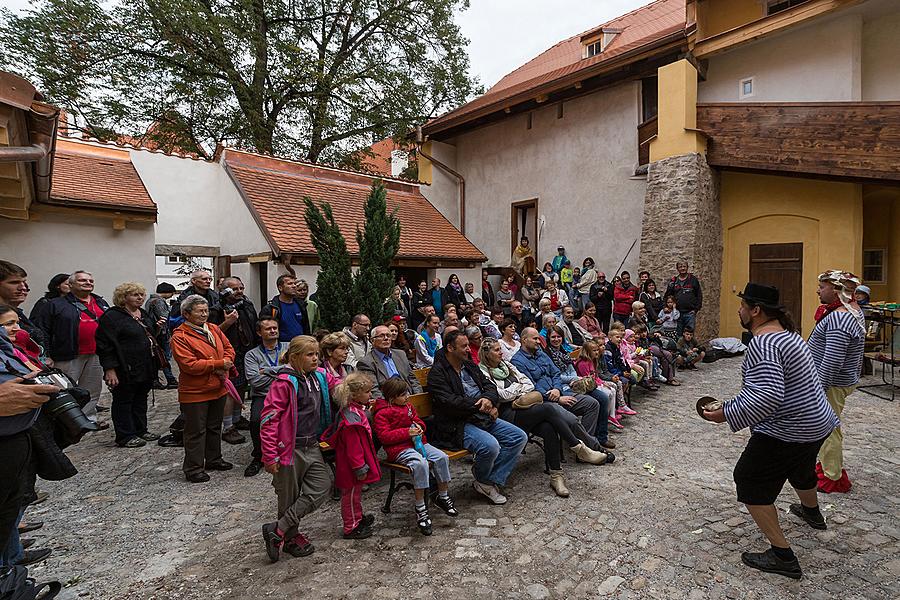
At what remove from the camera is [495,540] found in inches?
134

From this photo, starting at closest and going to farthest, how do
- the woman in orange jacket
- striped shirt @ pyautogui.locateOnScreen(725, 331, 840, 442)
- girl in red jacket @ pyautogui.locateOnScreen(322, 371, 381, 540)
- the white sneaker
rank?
striped shirt @ pyautogui.locateOnScreen(725, 331, 840, 442), girl in red jacket @ pyautogui.locateOnScreen(322, 371, 381, 540), the white sneaker, the woman in orange jacket

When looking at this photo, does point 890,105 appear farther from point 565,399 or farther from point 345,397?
point 345,397

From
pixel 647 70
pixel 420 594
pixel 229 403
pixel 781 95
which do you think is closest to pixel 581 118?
pixel 647 70

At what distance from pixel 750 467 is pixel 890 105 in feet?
30.4

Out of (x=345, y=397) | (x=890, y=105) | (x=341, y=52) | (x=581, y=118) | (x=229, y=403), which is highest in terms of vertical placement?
(x=341, y=52)

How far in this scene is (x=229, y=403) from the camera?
17.2 ft

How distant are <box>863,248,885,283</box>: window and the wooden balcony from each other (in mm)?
3418

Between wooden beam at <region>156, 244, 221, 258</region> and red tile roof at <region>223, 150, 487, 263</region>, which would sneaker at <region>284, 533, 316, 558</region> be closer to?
red tile roof at <region>223, 150, 487, 263</region>

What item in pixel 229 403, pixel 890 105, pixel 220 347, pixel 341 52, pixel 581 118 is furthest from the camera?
pixel 341 52

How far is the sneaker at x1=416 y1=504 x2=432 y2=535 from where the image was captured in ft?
11.4

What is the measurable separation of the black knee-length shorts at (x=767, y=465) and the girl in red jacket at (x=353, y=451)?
7.77 feet

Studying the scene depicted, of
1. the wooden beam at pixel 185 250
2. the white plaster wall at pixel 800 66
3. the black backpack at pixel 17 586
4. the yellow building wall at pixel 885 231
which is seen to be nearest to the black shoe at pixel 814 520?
the black backpack at pixel 17 586

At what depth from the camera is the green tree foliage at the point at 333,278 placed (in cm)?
578

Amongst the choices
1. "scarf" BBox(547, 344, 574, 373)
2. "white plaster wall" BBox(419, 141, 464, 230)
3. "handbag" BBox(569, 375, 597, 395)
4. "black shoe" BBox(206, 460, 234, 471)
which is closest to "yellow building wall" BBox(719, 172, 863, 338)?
"scarf" BBox(547, 344, 574, 373)
